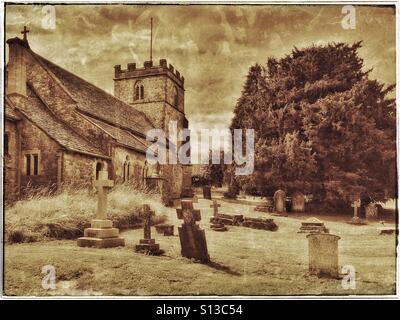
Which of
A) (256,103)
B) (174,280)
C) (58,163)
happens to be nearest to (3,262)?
(58,163)

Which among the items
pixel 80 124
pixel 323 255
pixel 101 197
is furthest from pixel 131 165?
pixel 323 255

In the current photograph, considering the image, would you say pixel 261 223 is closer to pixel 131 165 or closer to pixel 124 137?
pixel 131 165

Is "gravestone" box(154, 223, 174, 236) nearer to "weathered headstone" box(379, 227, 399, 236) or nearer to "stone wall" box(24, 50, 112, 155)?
"stone wall" box(24, 50, 112, 155)

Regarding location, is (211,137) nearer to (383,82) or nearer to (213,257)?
(213,257)

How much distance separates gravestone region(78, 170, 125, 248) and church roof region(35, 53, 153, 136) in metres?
1.77

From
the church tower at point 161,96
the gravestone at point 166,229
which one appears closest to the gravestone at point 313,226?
Result: the church tower at point 161,96

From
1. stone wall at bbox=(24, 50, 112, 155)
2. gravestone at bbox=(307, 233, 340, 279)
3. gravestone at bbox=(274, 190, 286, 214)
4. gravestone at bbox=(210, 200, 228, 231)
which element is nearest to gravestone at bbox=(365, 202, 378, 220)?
gravestone at bbox=(307, 233, 340, 279)

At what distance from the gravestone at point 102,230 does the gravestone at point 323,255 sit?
4.00m

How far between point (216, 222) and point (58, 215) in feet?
11.6

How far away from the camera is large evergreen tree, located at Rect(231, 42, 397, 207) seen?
27.8ft

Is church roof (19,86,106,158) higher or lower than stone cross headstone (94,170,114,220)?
higher

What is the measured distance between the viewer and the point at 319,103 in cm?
884

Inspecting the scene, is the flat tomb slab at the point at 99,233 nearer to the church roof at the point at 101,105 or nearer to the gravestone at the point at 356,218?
the church roof at the point at 101,105

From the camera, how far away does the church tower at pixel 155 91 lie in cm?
902
